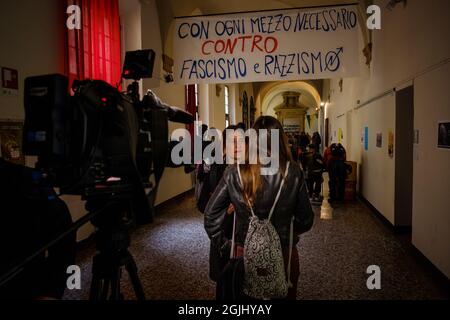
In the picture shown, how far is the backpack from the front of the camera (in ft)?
4.58

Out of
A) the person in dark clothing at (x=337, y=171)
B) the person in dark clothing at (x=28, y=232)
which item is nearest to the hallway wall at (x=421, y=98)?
the person in dark clothing at (x=337, y=171)

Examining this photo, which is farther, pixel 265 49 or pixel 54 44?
pixel 265 49

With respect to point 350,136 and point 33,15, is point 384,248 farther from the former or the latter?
point 350,136

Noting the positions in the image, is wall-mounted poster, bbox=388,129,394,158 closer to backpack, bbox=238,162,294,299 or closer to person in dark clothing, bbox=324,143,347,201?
person in dark clothing, bbox=324,143,347,201

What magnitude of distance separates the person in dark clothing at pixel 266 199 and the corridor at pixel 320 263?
1106 mm


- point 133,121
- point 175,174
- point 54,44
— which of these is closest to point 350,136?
point 175,174

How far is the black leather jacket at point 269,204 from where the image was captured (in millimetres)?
1490

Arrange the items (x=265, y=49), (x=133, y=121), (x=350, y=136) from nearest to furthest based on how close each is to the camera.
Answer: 1. (x=133, y=121)
2. (x=265, y=49)
3. (x=350, y=136)

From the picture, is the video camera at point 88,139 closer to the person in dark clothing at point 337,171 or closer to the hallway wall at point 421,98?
the hallway wall at point 421,98

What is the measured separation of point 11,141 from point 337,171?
4977 millimetres

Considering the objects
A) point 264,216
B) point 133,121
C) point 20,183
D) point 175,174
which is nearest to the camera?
point 20,183

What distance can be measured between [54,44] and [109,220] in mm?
2675

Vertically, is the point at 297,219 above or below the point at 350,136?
below

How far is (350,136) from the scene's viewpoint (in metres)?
7.66
